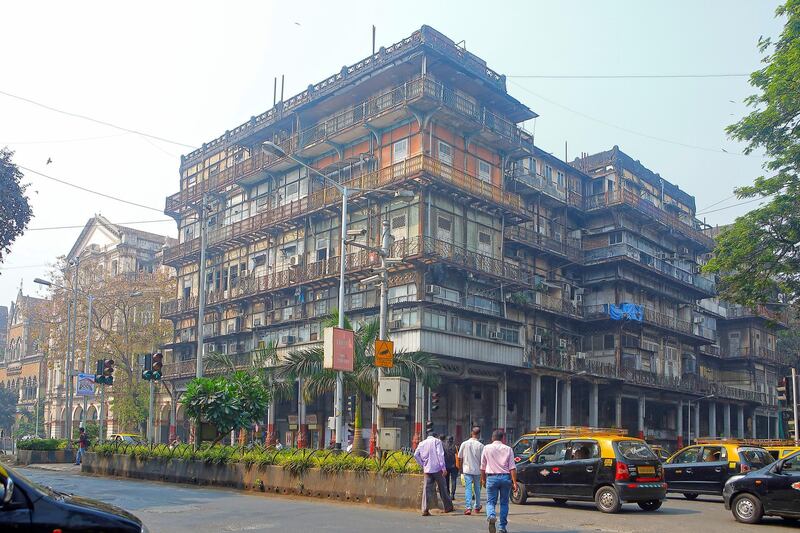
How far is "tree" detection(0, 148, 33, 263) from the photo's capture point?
24.5 meters

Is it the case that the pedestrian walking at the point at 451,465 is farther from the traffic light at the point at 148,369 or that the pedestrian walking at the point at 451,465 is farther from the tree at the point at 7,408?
the tree at the point at 7,408

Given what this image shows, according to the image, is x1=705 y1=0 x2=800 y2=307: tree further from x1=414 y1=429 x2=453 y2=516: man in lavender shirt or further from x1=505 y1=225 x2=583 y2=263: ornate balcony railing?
x1=505 y1=225 x2=583 y2=263: ornate balcony railing

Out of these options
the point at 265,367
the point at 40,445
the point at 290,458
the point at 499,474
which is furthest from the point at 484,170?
the point at 499,474

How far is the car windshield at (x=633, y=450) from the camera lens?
56.1 feet

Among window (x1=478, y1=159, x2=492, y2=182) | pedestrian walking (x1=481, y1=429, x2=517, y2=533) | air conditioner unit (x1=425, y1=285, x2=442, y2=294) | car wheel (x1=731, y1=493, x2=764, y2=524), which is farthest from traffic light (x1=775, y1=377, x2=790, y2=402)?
window (x1=478, y1=159, x2=492, y2=182)

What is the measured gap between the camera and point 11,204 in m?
24.5

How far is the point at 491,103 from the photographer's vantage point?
150ft

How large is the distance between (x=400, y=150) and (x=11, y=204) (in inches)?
866

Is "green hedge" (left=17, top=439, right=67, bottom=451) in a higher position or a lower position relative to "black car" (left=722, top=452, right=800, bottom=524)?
lower

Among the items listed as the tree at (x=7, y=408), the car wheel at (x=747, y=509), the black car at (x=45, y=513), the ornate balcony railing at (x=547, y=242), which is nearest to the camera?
the black car at (x=45, y=513)

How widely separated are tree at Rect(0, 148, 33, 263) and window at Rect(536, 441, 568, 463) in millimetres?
17491

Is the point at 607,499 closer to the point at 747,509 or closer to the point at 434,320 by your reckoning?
the point at 747,509

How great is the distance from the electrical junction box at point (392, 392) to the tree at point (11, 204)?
13.1 meters

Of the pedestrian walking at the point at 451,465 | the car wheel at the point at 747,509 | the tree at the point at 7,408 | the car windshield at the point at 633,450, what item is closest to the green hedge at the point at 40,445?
the pedestrian walking at the point at 451,465
